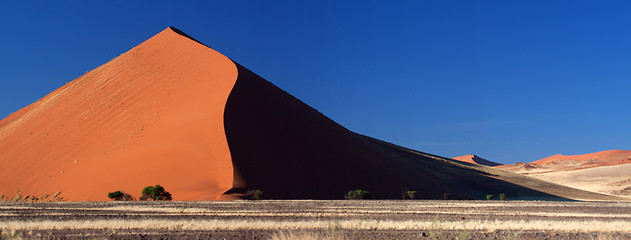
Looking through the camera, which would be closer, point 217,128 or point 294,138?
point 217,128

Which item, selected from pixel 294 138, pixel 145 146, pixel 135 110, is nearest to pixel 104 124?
pixel 135 110

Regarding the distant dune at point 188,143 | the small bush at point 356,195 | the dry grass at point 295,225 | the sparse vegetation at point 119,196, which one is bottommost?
the dry grass at point 295,225

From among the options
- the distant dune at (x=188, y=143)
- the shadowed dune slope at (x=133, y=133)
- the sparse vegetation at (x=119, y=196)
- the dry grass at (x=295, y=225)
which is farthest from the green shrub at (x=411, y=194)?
the dry grass at (x=295, y=225)

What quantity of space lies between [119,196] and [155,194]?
7.09 ft

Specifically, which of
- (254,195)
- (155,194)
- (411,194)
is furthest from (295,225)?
(411,194)

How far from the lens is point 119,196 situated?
26.7m

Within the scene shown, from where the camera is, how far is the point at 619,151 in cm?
12625

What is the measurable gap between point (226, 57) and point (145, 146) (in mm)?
13009

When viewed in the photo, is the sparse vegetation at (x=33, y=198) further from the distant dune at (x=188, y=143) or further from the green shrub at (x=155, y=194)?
the green shrub at (x=155, y=194)

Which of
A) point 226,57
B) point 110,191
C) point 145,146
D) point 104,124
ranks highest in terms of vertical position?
point 226,57

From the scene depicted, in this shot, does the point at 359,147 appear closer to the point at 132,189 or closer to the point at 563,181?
the point at 132,189

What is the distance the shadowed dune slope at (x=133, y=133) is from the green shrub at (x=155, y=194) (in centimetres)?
66

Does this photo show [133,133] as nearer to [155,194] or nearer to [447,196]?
[155,194]

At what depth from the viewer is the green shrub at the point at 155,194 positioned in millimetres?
26031
